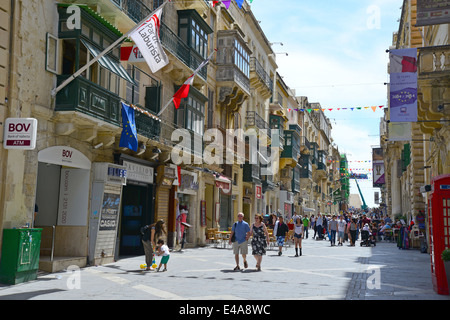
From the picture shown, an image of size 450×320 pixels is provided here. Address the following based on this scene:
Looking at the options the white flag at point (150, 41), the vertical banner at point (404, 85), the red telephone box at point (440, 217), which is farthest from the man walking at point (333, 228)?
the white flag at point (150, 41)

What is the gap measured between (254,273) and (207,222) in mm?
13179

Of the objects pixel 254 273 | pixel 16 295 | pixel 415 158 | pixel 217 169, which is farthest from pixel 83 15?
pixel 415 158

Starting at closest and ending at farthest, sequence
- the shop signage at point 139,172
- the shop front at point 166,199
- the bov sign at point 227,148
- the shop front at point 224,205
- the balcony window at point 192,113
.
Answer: the shop signage at point 139,172
the shop front at point 166,199
the bov sign at point 227,148
the balcony window at point 192,113
the shop front at point 224,205

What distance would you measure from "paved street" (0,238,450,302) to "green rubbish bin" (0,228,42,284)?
0.29 metres

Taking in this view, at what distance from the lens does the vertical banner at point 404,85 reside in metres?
16.0

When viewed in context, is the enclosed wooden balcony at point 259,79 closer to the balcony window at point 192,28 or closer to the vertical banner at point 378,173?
the balcony window at point 192,28

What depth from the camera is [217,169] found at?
27.9 metres

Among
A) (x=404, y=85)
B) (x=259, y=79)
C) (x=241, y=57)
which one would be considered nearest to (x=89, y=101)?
(x=404, y=85)

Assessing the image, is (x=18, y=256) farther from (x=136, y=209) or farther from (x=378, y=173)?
(x=378, y=173)

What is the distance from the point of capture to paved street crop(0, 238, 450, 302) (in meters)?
9.88

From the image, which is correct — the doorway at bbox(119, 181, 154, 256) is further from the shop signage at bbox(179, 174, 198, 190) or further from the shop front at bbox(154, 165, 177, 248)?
the shop signage at bbox(179, 174, 198, 190)

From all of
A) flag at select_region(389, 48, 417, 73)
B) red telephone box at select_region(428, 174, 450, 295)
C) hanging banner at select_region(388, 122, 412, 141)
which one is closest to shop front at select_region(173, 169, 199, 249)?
hanging banner at select_region(388, 122, 412, 141)

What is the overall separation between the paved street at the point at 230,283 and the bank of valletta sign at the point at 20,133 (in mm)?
3062

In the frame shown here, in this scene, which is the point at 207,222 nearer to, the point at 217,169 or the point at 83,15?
the point at 217,169
